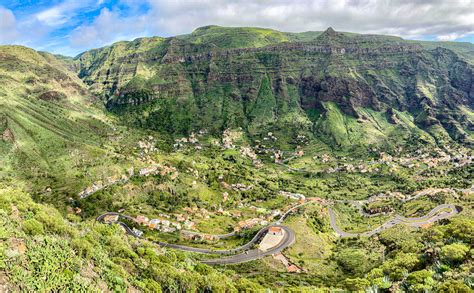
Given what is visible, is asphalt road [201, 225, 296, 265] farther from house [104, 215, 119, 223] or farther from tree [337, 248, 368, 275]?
house [104, 215, 119, 223]

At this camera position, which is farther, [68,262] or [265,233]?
[265,233]

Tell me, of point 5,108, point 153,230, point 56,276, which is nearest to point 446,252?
point 56,276

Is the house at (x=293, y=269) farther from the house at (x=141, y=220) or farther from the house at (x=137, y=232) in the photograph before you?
the house at (x=141, y=220)

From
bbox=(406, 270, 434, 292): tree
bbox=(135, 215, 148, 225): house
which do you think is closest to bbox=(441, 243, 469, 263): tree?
bbox=(406, 270, 434, 292): tree

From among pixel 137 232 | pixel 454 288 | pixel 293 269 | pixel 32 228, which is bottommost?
pixel 293 269

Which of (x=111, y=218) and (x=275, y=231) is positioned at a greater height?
(x=111, y=218)

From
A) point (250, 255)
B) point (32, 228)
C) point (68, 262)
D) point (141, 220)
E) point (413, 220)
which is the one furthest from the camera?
point (413, 220)

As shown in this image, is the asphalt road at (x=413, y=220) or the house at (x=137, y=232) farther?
the asphalt road at (x=413, y=220)

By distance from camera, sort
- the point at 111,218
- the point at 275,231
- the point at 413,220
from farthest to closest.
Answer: the point at 413,220 < the point at 111,218 < the point at 275,231

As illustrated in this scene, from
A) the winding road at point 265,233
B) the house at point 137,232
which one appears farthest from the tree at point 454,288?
the house at point 137,232

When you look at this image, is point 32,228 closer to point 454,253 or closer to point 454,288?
point 454,288

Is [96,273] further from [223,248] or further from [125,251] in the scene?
[223,248]

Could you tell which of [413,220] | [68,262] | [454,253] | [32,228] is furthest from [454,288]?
[413,220]
